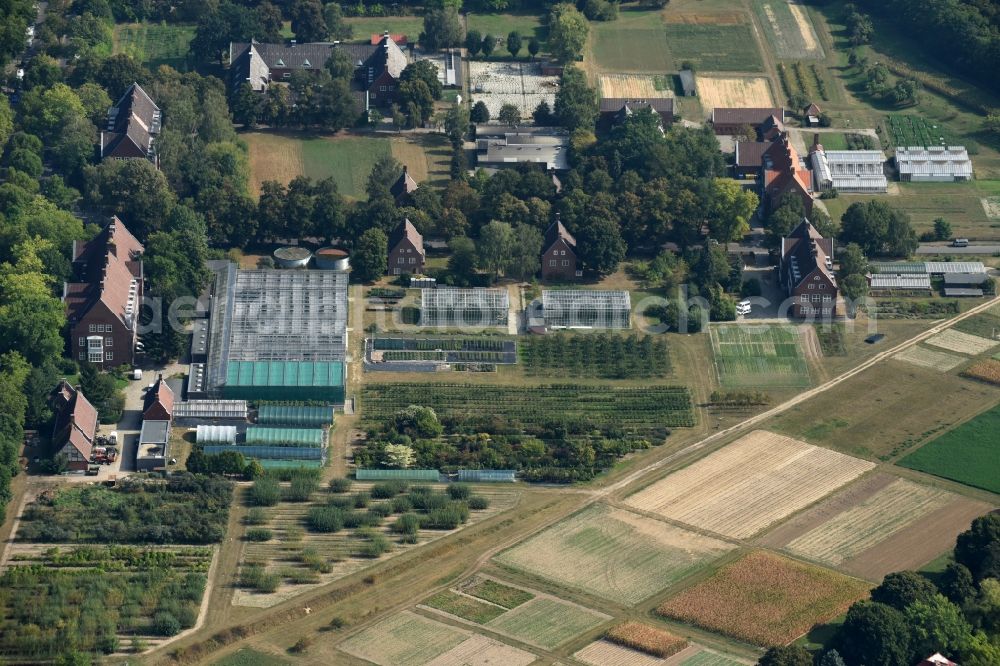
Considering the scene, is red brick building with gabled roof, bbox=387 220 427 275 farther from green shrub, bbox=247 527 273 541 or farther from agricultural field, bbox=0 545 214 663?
agricultural field, bbox=0 545 214 663

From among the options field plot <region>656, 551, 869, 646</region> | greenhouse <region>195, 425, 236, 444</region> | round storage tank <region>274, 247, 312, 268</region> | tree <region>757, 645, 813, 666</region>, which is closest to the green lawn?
round storage tank <region>274, 247, 312, 268</region>

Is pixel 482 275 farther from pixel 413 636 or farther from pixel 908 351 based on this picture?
pixel 413 636

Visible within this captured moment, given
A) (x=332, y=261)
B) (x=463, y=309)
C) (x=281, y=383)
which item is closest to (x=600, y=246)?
(x=463, y=309)

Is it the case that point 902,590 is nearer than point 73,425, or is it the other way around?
point 902,590

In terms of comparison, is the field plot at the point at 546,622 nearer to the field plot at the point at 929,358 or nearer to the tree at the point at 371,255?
the field plot at the point at 929,358

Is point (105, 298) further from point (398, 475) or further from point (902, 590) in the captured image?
point (902, 590)

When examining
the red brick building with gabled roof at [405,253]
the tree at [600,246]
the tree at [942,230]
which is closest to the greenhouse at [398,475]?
the red brick building with gabled roof at [405,253]

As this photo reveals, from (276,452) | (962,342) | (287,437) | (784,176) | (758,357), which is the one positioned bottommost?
(276,452)
